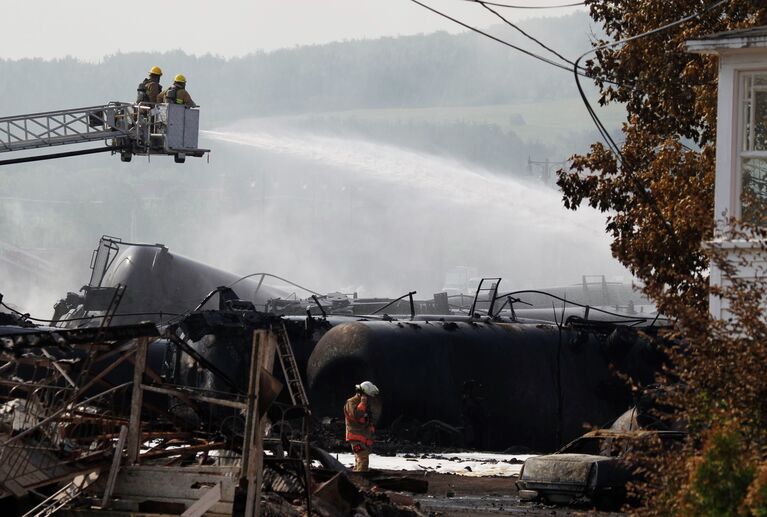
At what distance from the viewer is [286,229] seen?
401 feet

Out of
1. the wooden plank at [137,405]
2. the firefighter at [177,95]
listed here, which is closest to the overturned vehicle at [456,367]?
the firefighter at [177,95]

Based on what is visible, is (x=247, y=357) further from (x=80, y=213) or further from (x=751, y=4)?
(x=80, y=213)

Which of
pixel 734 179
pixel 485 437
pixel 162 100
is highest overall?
pixel 162 100

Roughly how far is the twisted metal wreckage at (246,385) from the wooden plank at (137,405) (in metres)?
0.02

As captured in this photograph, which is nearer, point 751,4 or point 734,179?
point 734,179

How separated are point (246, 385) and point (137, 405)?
51.6ft

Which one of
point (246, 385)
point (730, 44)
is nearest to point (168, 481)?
point (730, 44)

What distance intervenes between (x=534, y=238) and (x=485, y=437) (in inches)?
3002

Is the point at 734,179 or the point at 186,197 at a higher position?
the point at 186,197

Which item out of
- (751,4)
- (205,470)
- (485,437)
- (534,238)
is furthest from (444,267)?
(205,470)

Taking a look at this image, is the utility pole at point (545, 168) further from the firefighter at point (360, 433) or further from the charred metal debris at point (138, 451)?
the charred metal debris at point (138, 451)

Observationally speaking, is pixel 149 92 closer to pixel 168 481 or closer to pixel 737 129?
pixel 737 129

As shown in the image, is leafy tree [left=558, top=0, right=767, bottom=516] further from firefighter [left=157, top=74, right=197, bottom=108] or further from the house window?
firefighter [left=157, top=74, right=197, bottom=108]

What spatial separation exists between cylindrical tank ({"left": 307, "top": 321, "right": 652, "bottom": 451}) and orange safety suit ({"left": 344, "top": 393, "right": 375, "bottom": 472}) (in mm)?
6395
